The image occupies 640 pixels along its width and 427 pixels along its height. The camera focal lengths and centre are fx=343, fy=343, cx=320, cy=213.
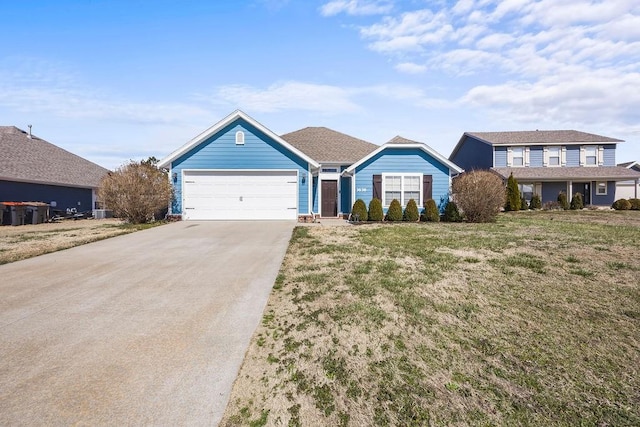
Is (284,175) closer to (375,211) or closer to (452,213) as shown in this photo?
(375,211)

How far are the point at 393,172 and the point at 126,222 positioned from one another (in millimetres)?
13333

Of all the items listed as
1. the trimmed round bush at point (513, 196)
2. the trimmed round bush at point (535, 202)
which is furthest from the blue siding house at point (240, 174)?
the trimmed round bush at point (535, 202)

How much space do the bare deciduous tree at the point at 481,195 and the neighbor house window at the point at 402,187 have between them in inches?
96.2

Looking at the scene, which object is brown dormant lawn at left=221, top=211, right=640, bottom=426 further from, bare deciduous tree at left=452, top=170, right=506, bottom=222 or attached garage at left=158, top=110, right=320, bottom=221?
attached garage at left=158, top=110, right=320, bottom=221

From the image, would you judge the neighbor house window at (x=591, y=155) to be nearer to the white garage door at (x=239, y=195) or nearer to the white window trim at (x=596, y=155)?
the white window trim at (x=596, y=155)

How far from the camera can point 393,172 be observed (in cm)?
1825

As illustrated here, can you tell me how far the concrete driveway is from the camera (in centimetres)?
275

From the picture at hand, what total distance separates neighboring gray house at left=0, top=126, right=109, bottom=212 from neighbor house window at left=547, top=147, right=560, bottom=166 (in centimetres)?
3432

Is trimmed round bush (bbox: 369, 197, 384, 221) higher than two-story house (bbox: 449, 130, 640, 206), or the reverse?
two-story house (bbox: 449, 130, 640, 206)

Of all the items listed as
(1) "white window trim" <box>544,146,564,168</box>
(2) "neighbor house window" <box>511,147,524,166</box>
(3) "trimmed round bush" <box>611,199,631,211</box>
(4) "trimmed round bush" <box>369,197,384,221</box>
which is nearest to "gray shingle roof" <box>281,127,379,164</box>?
(4) "trimmed round bush" <box>369,197,384,221</box>

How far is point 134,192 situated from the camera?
14.8 metres

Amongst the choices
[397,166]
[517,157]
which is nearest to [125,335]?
[397,166]

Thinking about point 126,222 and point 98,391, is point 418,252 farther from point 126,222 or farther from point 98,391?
point 126,222

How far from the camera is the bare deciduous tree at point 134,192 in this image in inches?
585
